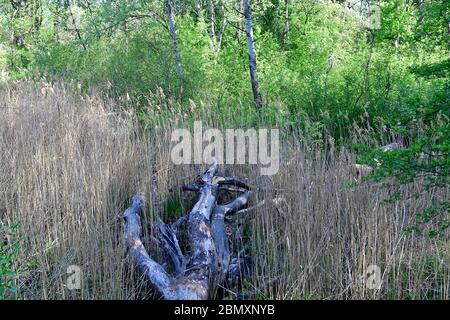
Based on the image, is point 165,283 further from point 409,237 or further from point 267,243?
point 409,237

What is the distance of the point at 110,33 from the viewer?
12.5 metres

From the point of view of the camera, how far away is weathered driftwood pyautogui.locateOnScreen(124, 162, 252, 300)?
2793 mm

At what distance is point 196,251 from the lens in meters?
3.09

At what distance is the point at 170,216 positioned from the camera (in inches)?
165

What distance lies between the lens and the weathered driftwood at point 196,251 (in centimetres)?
279

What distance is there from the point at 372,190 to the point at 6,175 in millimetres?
2958

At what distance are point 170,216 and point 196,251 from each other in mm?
1143

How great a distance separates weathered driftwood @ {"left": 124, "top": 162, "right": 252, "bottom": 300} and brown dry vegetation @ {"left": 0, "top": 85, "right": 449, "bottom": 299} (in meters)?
0.12

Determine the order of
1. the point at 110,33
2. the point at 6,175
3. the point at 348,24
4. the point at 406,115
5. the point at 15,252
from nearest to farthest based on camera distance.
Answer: the point at 406,115 < the point at 15,252 < the point at 6,175 < the point at 110,33 < the point at 348,24

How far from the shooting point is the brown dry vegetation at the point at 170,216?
2.80 metres

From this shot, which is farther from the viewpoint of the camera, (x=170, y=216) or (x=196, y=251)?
(x=170, y=216)

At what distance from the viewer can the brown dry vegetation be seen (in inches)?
110

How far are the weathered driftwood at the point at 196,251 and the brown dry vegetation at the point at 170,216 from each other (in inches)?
4.9
